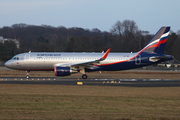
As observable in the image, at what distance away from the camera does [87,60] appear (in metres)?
36.9

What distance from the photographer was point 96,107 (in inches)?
547

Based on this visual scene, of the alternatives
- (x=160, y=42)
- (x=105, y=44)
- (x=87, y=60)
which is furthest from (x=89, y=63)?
(x=105, y=44)

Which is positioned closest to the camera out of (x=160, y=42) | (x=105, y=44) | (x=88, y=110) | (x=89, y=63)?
(x=88, y=110)

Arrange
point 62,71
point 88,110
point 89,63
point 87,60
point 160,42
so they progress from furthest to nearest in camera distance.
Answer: point 160,42 → point 87,60 → point 89,63 → point 62,71 → point 88,110

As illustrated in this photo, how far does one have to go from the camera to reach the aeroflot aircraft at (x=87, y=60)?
3600 centimetres

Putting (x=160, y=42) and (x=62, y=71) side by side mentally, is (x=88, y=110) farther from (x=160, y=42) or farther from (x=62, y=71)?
(x=160, y=42)

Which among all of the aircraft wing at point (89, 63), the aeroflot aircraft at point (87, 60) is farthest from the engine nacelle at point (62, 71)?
the aircraft wing at point (89, 63)

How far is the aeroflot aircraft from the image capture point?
3600cm

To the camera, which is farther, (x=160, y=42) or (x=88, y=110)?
(x=160, y=42)

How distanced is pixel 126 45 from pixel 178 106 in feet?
259

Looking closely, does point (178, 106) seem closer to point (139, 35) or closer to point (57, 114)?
point (57, 114)

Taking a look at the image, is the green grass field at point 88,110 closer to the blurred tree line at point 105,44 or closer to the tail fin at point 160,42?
the tail fin at point 160,42

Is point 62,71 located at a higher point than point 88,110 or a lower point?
higher

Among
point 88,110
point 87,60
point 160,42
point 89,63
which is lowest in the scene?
point 88,110
